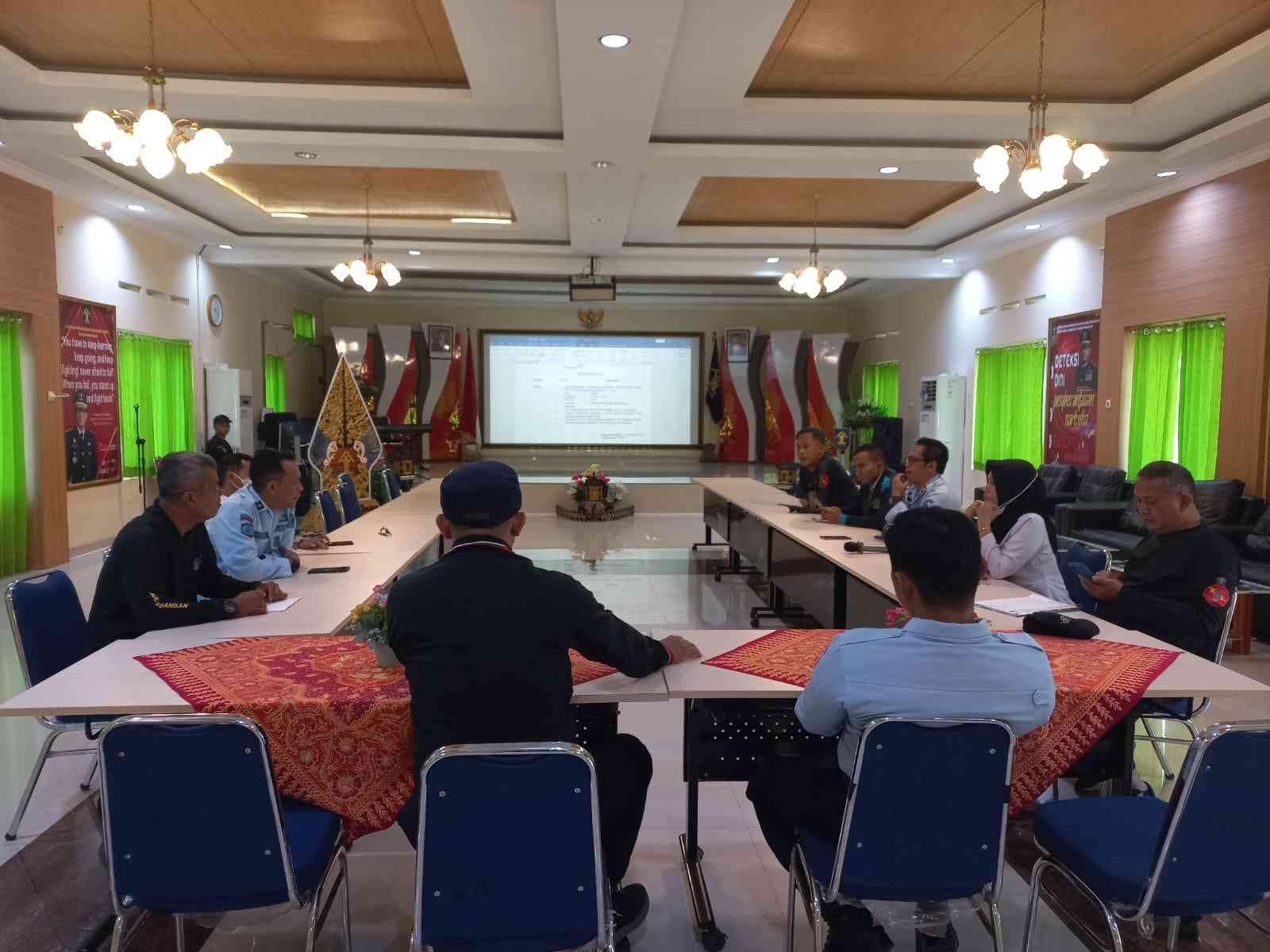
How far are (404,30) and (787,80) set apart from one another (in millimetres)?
2248

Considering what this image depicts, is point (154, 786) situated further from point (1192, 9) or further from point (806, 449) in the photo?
point (1192, 9)

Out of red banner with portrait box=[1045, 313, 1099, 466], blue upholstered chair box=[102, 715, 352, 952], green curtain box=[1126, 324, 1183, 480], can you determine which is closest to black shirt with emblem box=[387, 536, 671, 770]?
blue upholstered chair box=[102, 715, 352, 952]

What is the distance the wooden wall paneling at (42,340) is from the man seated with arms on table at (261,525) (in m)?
4.60

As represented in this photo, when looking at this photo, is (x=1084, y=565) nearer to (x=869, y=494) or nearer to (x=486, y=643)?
(x=869, y=494)

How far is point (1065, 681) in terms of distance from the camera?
2078 mm

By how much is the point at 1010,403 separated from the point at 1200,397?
296 centimetres

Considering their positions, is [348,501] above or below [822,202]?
below

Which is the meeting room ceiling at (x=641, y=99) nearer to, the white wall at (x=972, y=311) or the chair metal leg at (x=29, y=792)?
the white wall at (x=972, y=311)

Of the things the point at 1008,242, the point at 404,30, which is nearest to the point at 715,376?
the point at 1008,242

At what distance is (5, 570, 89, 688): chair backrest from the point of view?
101 inches

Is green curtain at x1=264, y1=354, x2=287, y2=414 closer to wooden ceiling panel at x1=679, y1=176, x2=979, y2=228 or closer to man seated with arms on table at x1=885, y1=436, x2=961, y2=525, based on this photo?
wooden ceiling panel at x1=679, y1=176, x2=979, y2=228

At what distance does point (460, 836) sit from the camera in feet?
4.89

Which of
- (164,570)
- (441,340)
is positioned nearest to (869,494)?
(164,570)

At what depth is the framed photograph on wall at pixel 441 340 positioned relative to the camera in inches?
582
